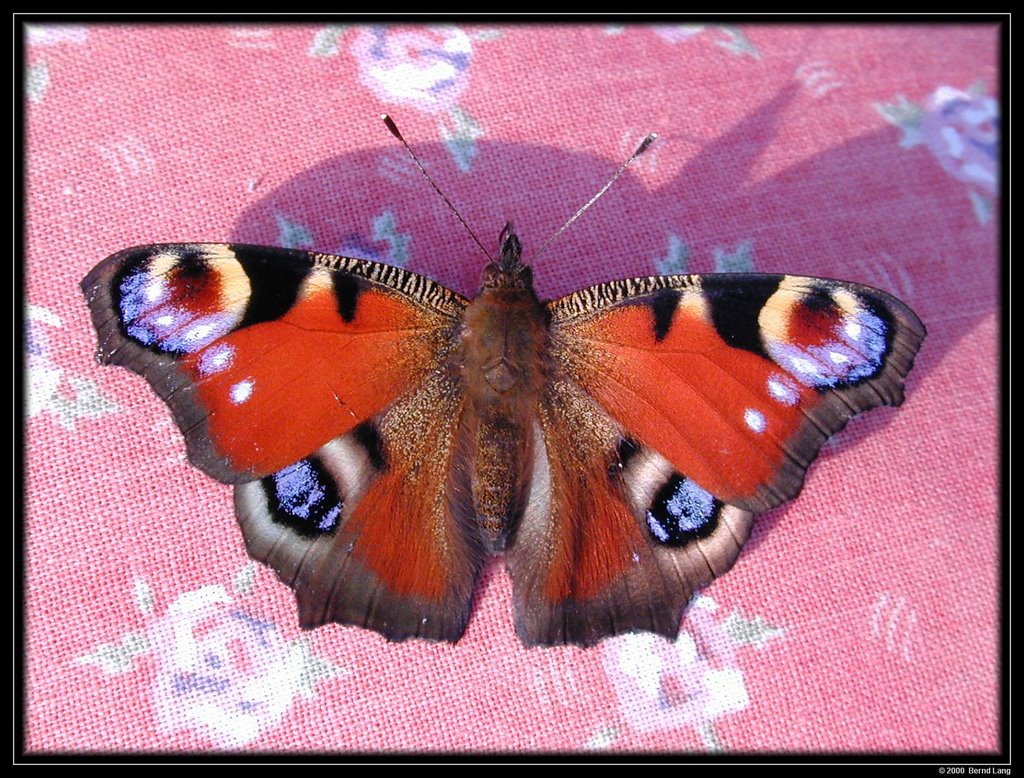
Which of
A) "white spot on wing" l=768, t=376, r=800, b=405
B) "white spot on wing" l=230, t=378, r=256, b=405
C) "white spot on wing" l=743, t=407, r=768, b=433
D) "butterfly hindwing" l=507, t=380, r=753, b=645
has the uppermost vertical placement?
"white spot on wing" l=230, t=378, r=256, b=405

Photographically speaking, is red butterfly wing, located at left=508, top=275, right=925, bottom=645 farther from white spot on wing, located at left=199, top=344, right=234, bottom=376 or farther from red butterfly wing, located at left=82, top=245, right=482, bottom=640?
white spot on wing, located at left=199, top=344, right=234, bottom=376

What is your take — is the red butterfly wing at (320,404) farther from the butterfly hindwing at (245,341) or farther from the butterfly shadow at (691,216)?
the butterfly shadow at (691,216)

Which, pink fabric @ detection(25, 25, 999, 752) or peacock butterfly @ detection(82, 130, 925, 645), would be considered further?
pink fabric @ detection(25, 25, 999, 752)

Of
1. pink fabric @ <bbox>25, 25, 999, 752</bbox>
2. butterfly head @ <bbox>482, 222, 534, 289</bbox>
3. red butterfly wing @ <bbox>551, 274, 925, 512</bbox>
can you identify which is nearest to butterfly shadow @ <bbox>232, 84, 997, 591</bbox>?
pink fabric @ <bbox>25, 25, 999, 752</bbox>

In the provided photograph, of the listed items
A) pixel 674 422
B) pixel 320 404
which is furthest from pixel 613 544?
pixel 320 404

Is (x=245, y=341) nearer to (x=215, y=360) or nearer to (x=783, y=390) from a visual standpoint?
(x=215, y=360)

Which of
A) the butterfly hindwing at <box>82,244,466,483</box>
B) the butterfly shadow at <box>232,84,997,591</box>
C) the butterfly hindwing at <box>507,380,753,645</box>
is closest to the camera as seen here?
the butterfly hindwing at <box>82,244,466,483</box>

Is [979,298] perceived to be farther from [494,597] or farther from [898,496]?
[494,597]
